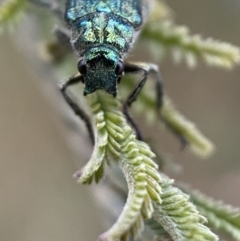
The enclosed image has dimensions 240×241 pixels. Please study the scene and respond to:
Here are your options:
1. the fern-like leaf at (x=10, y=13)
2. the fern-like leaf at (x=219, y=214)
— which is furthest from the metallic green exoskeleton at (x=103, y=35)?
the fern-like leaf at (x=219, y=214)

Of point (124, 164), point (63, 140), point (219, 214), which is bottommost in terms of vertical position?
point (124, 164)

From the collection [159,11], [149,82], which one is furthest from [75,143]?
[159,11]

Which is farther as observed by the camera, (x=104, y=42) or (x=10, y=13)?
(x=10, y=13)

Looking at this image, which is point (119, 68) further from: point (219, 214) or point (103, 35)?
point (219, 214)

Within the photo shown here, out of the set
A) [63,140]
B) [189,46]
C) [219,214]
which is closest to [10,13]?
[189,46]

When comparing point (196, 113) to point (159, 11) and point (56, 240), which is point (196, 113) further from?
point (159, 11)

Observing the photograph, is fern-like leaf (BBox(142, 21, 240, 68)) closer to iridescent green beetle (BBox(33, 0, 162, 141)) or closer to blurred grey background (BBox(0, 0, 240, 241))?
iridescent green beetle (BBox(33, 0, 162, 141))

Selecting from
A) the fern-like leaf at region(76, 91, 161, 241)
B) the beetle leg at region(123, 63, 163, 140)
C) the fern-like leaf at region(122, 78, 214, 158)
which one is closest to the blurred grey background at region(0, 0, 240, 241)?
the fern-like leaf at region(122, 78, 214, 158)

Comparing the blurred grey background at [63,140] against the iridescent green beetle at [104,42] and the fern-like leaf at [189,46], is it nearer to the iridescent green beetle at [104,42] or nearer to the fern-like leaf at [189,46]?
the fern-like leaf at [189,46]
